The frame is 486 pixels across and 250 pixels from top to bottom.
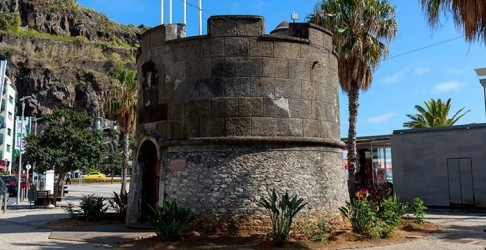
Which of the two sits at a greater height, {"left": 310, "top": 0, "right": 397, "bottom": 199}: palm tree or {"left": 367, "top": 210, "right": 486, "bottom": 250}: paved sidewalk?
{"left": 310, "top": 0, "right": 397, "bottom": 199}: palm tree

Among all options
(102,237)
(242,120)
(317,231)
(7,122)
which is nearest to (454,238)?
(317,231)

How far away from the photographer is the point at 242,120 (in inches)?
489

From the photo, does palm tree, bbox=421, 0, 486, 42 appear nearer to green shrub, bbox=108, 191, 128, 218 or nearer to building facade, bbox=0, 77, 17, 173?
green shrub, bbox=108, 191, 128, 218

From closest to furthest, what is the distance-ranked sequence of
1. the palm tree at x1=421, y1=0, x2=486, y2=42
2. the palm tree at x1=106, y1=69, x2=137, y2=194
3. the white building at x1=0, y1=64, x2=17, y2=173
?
1. the palm tree at x1=421, y1=0, x2=486, y2=42
2. the palm tree at x1=106, y1=69, x2=137, y2=194
3. the white building at x1=0, y1=64, x2=17, y2=173

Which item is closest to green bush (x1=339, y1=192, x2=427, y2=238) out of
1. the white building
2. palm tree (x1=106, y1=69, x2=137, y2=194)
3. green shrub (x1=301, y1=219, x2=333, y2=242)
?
green shrub (x1=301, y1=219, x2=333, y2=242)

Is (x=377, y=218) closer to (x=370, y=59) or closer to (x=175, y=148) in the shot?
(x=175, y=148)

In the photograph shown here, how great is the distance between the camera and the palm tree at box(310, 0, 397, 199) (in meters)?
20.9

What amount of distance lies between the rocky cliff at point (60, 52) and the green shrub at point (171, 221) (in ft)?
292

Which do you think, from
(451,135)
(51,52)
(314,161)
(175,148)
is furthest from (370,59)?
(51,52)

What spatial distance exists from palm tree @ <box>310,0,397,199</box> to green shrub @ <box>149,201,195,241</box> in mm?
10846

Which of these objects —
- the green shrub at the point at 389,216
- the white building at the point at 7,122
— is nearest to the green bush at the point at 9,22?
the white building at the point at 7,122

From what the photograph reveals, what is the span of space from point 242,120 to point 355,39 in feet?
34.1

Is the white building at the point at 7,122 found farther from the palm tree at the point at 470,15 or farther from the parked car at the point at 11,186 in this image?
the palm tree at the point at 470,15

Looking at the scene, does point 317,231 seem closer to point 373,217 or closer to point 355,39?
Answer: point 373,217
